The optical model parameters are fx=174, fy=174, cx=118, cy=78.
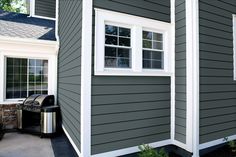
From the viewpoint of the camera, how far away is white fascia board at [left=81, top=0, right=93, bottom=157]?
9.77 feet

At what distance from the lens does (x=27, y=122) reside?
17.8 feet

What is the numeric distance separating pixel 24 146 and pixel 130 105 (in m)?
2.79

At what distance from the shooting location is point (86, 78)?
3.00 meters

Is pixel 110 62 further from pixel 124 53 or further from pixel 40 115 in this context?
pixel 40 115

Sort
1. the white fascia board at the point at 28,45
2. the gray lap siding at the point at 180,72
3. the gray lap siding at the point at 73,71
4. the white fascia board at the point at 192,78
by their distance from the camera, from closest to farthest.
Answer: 1. the gray lap siding at the point at 73,71
2. the white fascia board at the point at 192,78
3. the gray lap siding at the point at 180,72
4. the white fascia board at the point at 28,45

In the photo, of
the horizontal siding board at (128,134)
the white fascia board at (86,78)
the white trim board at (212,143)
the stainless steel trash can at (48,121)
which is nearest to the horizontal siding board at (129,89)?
the white fascia board at (86,78)

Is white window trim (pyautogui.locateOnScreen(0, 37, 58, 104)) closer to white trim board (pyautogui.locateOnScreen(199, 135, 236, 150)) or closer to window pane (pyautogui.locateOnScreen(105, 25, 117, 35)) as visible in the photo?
window pane (pyautogui.locateOnScreen(105, 25, 117, 35))

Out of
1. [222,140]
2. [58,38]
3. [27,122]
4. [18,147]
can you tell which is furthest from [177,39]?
[27,122]

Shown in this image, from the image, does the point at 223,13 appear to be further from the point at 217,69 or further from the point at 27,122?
the point at 27,122

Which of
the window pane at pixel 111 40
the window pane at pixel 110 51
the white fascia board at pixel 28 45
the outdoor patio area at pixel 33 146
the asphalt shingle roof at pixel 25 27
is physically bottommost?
the outdoor patio area at pixel 33 146

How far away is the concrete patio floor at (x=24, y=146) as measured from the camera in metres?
3.71

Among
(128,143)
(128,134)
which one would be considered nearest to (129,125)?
(128,134)

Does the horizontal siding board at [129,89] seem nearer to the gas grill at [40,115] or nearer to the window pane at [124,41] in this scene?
the window pane at [124,41]

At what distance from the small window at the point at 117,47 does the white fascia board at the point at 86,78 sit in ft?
1.27
